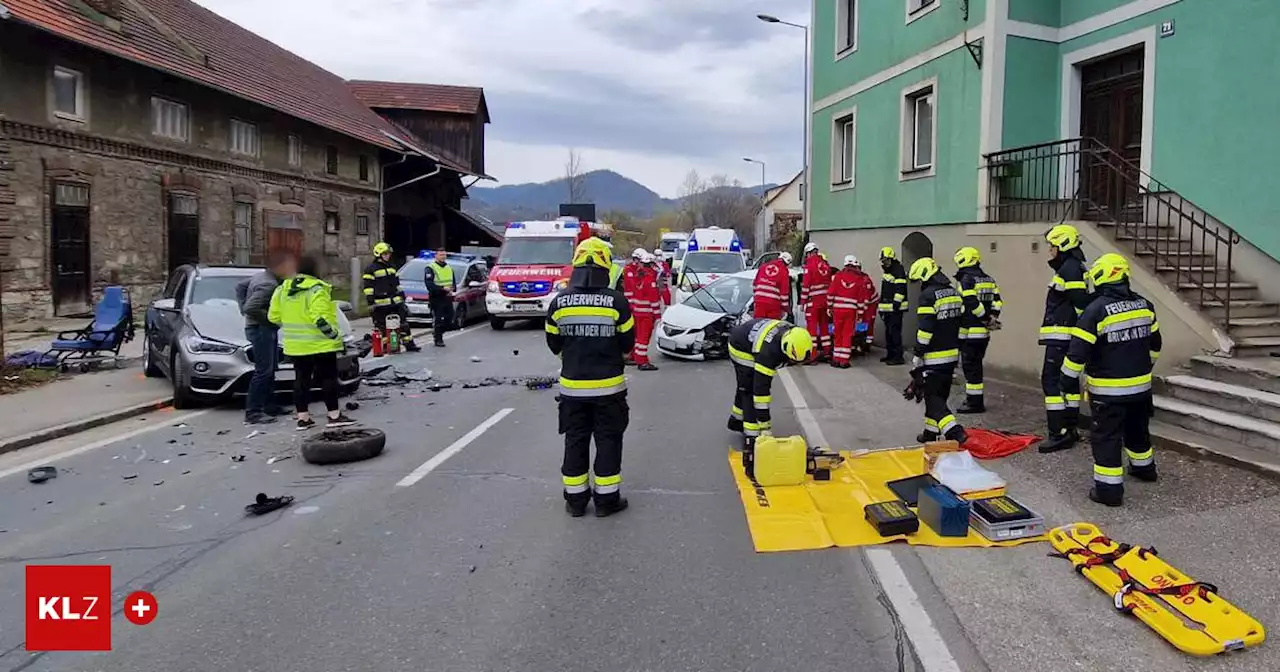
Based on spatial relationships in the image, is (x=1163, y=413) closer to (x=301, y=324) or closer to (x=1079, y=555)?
(x=1079, y=555)

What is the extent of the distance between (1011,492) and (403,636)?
454 centimetres

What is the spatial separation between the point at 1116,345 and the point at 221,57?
2581 centimetres

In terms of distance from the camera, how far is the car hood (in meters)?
13.9

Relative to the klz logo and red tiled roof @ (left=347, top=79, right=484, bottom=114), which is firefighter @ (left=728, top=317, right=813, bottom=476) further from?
red tiled roof @ (left=347, top=79, right=484, bottom=114)

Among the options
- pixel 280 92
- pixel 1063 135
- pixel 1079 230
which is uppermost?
pixel 280 92

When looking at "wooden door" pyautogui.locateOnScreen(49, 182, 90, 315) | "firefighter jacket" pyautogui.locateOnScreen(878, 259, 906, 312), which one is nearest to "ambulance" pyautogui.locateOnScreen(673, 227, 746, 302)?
"firefighter jacket" pyautogui.locateOnScreen(878, 259, 906, 312)

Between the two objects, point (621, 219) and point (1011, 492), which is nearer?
point (1011, 492)

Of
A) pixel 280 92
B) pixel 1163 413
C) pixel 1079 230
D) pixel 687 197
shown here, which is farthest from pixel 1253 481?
pixel 687 197

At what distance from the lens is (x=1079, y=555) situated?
468cm

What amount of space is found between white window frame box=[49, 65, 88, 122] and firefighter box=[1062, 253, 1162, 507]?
63.0 feet

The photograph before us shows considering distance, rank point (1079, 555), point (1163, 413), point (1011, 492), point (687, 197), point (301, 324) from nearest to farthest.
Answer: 1. point (1079, 555)
2. point (1011, 492)
3. point (1163, 413)
4. point (301, 324)
5. point (687, 197)

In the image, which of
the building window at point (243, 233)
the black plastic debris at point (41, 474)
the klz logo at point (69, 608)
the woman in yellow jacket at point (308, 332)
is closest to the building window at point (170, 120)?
the building window at point (243, 233)

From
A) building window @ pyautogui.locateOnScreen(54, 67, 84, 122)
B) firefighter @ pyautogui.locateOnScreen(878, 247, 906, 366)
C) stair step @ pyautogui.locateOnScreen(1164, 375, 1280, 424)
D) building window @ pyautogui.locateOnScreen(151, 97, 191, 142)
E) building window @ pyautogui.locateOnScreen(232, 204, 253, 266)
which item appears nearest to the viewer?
stair step @ pyautogui.locateOnScreen(1164, 375, 1280, 424)

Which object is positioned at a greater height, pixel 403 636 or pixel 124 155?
pixel 124 155
